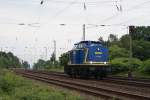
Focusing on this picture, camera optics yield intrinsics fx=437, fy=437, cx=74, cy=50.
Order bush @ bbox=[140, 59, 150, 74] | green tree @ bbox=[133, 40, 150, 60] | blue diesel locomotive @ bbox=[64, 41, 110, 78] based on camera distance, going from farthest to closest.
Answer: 1. green tree @ bbox=[133, 40, 150, 60]
2. bush @ bbox=[140, 59, 150, 74]
3. blue diesel locomotive @ bbox=[64, 41, 110, 78]

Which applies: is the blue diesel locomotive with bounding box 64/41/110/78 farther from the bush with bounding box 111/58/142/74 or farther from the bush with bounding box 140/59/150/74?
the bush with bounding box 111/58/142/74

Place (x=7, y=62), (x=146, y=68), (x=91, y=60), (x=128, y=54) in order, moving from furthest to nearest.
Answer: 1. (x=7, y=62)
2. (x=128, y=54)
3. (x=146, y=68)
4. (x=91, y=60)

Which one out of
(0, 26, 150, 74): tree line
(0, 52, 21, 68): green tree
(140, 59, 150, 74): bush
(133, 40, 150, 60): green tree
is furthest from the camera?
(0, 52, 21, 68): green tree

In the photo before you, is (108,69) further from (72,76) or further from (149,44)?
(149,44)

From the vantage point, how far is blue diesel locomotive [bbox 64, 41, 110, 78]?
3859cm

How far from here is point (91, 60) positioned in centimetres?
3912

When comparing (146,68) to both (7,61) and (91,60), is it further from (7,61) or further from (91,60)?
(7,61)

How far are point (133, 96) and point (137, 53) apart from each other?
62.4m

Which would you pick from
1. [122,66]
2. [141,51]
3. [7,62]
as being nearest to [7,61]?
[7,62]

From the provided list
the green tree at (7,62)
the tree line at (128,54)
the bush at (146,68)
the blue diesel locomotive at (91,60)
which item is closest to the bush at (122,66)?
the tree line at (128,54)

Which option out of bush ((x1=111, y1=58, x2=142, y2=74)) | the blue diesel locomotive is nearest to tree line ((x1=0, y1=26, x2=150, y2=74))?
bush ((x1=111, y1=58, x2=142, y2=74))

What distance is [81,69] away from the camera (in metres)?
39.5

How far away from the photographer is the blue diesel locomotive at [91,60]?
3859 cm

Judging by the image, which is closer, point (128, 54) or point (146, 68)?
point (146, 68)
